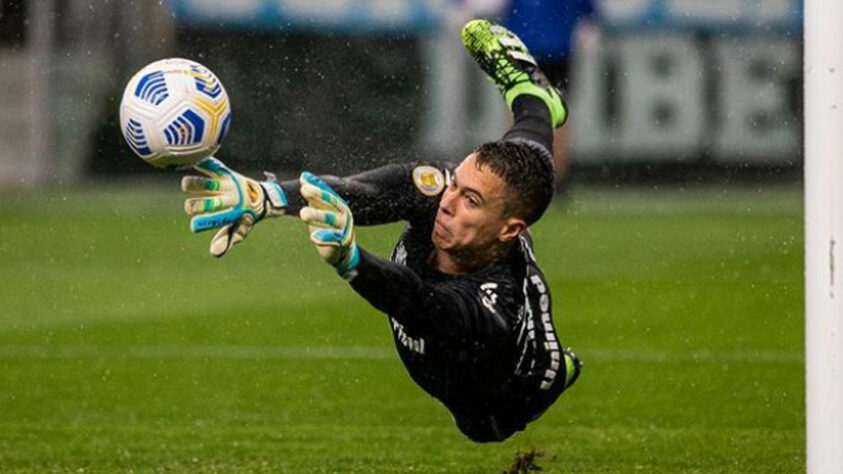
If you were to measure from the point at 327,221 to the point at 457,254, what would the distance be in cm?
97

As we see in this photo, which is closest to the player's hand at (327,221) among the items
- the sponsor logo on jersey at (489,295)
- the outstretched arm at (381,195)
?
the sponsor logo on jersey at (489,295)

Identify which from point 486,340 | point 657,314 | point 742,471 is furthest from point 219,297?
point 486,340

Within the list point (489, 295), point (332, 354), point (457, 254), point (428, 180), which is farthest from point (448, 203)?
point (332, 354)

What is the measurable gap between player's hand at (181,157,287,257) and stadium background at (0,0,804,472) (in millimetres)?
1870

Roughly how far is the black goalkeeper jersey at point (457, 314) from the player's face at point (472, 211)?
0.12 metres

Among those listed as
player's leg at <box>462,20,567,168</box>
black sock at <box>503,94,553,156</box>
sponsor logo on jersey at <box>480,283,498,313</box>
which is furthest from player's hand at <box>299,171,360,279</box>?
player's leg at <box>462,20,567,168</box>

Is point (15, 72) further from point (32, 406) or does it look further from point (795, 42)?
point (32, 406)

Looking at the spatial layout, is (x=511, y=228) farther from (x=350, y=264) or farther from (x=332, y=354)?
(x=332, y=354)

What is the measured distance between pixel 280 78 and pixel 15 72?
3.46 metres

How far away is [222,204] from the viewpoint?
5.18 meters

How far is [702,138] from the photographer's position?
65.3ft

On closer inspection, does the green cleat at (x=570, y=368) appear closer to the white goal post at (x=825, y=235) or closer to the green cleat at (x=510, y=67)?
the green cleat at (x=510, y=67)

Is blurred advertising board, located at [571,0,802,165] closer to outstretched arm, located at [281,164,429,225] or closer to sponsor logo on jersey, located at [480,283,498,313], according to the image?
outstretched arm, located at [281,164,429,225]

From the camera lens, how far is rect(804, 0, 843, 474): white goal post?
4.91 meters
